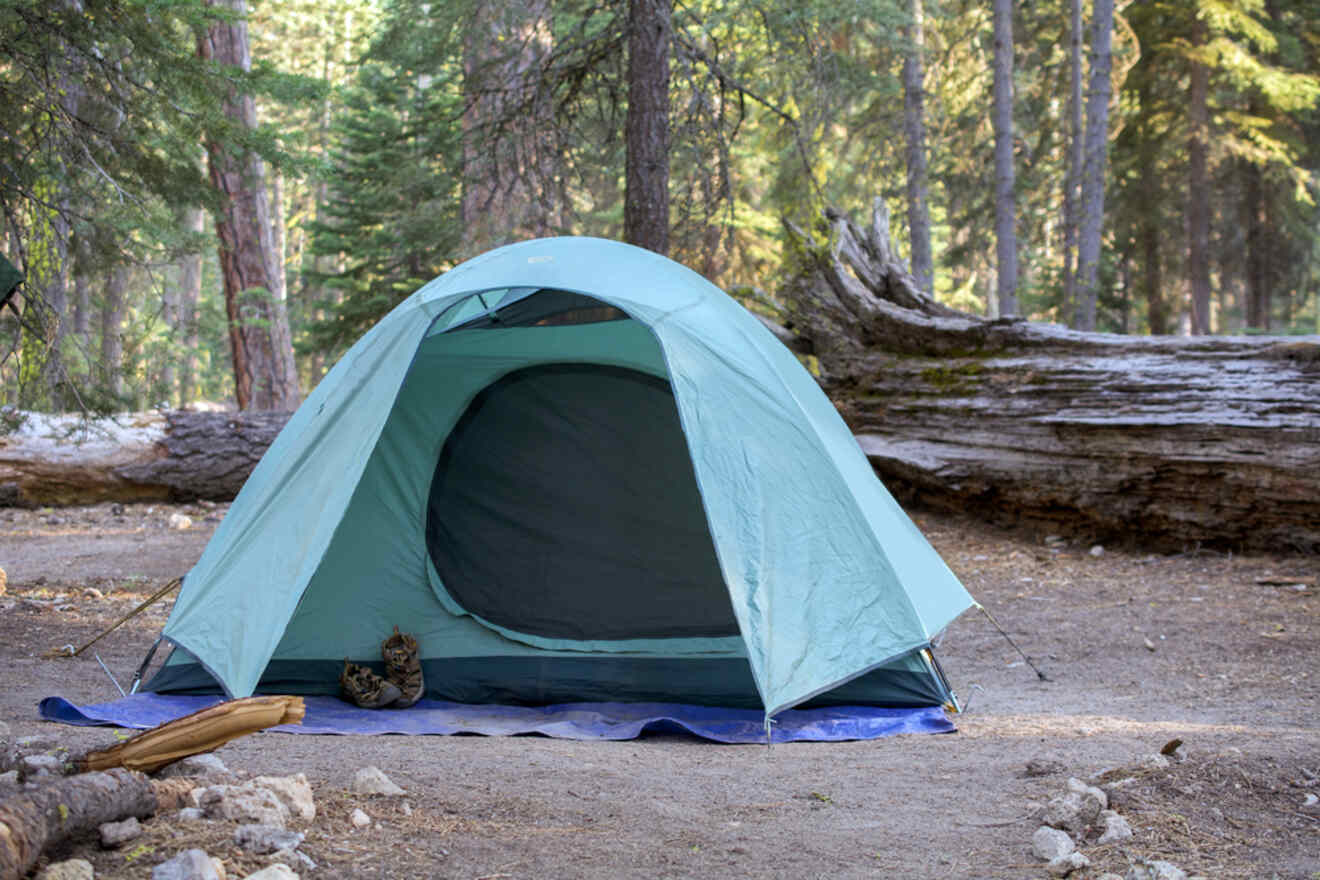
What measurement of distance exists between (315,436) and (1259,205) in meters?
18.1

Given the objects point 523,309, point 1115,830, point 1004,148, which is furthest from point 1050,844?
point 1004,148

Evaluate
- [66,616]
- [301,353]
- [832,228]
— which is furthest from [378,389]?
[301,353]

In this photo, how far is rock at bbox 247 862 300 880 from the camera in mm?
2121

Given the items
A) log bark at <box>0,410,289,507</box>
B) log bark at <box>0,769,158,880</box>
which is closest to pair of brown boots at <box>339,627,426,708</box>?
log bark at <box>0,769,158,880</box>

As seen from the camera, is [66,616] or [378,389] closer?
[378,389]

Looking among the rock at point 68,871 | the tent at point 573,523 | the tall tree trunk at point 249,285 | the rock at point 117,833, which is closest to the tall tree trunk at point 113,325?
the tall tree trunk at point 249,285

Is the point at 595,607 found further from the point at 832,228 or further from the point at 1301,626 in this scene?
the point at 832,228

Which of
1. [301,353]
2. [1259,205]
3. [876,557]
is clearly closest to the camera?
[876,557]

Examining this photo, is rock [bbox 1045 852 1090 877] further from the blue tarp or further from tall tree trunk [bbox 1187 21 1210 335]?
tall tree trunk [bbox 1187 21 1210 335]

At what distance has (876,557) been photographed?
416 centimetres

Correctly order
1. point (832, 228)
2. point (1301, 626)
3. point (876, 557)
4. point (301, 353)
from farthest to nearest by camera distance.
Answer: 1. point (301, 353)
2. point (832, 228)
3. point (1301, 626)
4. point (876, 557)

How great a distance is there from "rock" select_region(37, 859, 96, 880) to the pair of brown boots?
98.3 inches

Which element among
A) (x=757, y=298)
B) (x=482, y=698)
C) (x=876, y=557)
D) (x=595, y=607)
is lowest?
(x=482, y=698)

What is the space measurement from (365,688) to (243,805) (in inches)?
86.8
